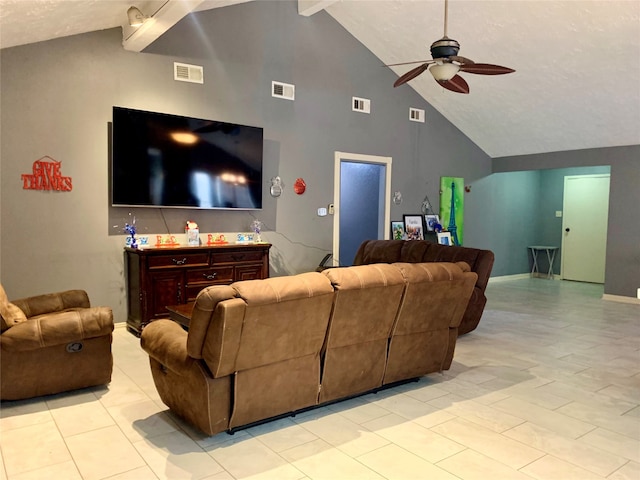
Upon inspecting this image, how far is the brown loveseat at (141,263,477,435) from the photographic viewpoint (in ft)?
8.37

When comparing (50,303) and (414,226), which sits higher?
(414,226)

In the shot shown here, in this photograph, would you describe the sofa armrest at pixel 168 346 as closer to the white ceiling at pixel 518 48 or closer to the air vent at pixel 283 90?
the white ceiling at pixel 518 48

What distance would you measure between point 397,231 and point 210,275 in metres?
3.61

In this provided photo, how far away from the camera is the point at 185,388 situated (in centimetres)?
279

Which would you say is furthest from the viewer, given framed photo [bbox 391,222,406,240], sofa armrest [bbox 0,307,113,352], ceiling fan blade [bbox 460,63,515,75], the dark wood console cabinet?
framed photo [bbox 391,222,406,240]

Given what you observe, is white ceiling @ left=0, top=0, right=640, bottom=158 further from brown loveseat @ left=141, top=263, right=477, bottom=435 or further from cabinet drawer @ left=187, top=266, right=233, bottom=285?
brown loveseat @ left=141, top=263, right=477, bottom=435

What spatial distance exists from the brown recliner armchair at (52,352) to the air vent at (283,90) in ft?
13.0

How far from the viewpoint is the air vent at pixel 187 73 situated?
553 centimetres

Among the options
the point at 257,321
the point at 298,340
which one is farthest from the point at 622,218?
the point at 257,321

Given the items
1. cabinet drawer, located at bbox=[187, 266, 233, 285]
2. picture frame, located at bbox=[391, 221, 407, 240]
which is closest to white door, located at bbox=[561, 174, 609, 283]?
picture frame, located at bbox=[391, 221, 407, 240]

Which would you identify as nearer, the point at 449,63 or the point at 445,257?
the point at 449,63

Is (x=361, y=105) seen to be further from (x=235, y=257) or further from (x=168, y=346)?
(x=168, y=346)

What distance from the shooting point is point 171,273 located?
5047mm

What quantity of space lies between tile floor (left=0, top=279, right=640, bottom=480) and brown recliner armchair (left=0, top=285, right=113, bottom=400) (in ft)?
0.39
